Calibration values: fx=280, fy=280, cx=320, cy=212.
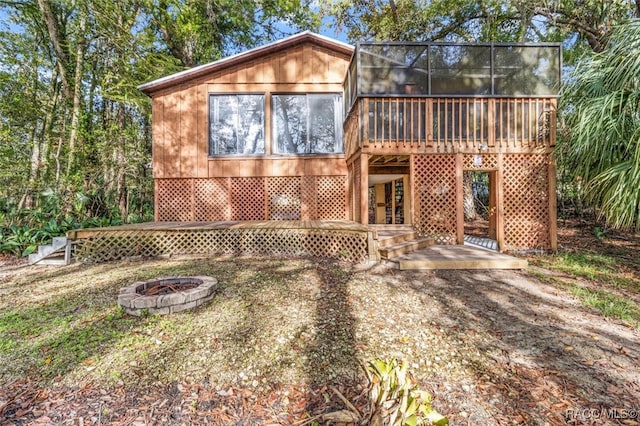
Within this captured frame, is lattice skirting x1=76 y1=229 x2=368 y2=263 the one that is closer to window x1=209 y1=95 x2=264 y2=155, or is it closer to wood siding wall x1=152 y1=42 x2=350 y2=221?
wood siding wall x1=152 y1=42 x2=350 y2=221

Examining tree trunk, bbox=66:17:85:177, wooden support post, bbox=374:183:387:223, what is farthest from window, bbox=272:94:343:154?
tree trunk, bbox=66:17:85:177

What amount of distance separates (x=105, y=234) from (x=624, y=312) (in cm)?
826

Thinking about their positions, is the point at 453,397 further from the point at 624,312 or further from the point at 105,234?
the point at 105,234

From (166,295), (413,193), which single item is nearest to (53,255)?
(166,295)

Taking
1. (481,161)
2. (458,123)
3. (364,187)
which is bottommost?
(364,187)

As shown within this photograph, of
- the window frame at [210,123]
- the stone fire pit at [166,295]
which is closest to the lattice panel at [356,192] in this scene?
the window frame at [210,123]

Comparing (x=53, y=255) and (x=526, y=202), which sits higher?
(x=526, y=202)

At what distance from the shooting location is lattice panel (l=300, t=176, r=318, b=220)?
793 centimetres

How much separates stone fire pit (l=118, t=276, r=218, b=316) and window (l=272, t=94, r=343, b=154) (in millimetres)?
5162

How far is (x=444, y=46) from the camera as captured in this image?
6043mm

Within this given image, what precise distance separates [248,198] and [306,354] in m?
6.12

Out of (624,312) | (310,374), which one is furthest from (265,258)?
(624,312)

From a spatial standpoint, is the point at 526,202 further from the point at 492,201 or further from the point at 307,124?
the point at 307,124

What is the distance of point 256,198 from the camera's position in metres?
8.00
